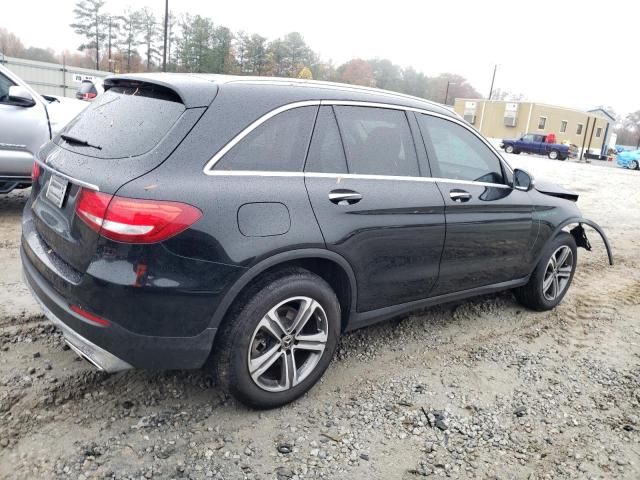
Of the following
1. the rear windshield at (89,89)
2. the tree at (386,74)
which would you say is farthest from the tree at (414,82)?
the rear windshield at (89,89)

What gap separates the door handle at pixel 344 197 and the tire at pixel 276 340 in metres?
0.44

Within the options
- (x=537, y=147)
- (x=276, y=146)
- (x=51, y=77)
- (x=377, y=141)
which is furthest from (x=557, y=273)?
(x=537, y=147)

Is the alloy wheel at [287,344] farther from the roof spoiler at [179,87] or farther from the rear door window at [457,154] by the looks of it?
the rear door window at [457,154]

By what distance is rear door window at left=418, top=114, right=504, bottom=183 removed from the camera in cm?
362

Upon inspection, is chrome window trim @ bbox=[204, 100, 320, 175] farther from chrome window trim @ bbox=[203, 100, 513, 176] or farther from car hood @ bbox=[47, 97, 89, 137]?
car hood @ bbox=[47, 97, 89, 137]

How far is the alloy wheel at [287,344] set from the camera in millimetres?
2775

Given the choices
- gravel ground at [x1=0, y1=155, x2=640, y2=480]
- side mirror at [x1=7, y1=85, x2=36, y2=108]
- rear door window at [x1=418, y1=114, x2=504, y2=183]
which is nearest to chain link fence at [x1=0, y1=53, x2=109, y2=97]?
side mirror at [x1=7, y1=85, x2=36, y2=108]

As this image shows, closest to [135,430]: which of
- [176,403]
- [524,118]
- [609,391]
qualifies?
[176,403]

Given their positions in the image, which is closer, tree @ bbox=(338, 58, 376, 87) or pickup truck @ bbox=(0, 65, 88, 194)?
pickup truck @ bbox=(0, 65, 88, 194)

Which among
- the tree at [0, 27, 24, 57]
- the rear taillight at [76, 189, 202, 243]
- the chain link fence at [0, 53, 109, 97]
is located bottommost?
the rear taillight at [76, 189, 202, 243]

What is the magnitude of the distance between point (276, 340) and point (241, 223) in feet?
2.33

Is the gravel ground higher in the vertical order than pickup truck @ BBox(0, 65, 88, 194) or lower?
lower

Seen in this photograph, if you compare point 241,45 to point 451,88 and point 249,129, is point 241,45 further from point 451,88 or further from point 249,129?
point 249,129

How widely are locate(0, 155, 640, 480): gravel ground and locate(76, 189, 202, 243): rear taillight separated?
41.3 inches
